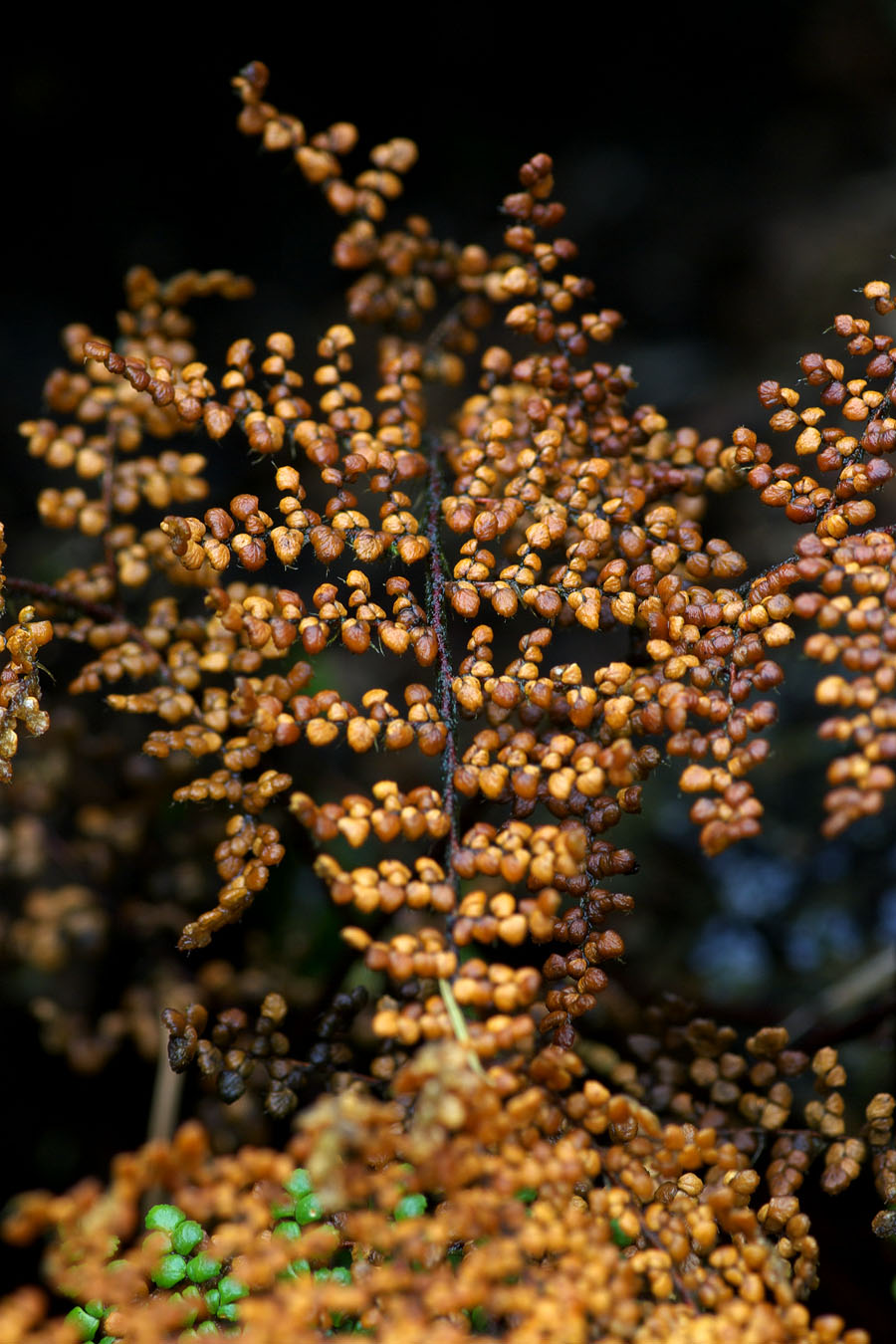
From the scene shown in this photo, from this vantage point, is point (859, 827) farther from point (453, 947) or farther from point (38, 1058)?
point (38, 1058)

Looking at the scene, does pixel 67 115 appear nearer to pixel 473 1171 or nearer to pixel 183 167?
pixel 183 167

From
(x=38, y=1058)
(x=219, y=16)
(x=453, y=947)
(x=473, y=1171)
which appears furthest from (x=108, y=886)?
(x=219, y=16)

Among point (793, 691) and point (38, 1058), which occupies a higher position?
point (793, 691)

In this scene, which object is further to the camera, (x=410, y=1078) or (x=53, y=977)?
(x=53, y=977)

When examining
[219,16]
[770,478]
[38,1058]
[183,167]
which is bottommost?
[38,1058]

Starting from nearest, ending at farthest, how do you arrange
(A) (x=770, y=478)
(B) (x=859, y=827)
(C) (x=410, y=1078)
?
(C) (x=410, y=1078) < (A) (x=770, y=478) < (B) (x=859, y=827)

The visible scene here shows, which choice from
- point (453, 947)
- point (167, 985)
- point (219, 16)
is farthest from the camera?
point (219, 16)
